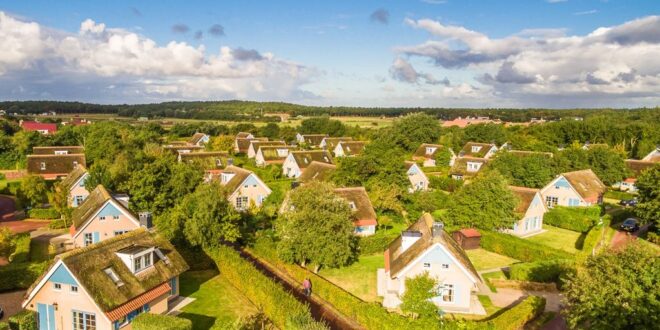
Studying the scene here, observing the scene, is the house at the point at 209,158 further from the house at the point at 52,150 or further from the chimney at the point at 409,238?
the chimney at the point at 409,238

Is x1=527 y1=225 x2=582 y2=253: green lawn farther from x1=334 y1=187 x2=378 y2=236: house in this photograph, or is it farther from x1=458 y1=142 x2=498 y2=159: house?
x1=458 y1=142 x2=498 y2=159: house

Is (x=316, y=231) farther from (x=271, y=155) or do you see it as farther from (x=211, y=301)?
(x=271, y=155)

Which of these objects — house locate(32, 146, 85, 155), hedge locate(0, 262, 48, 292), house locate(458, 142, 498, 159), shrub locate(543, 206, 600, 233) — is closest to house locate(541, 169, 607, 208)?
shrub locate(543, 206, 600, 233)

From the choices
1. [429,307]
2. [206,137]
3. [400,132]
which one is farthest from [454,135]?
[429,307]

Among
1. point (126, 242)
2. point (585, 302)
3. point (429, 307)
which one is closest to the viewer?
point (585, 302)

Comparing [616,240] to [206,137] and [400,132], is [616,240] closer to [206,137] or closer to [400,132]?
[400,132]

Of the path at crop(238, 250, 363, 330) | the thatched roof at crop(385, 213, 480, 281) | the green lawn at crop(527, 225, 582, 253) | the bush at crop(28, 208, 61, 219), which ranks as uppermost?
the thatched roof at crop(385, 213, 480, 281)
